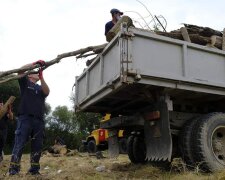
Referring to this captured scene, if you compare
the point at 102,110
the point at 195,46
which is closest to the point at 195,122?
the point at 195,46

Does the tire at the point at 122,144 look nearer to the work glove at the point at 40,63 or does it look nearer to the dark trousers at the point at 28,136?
the dark trousers at the point at 28,136

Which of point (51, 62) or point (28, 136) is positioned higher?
point (51, 62)

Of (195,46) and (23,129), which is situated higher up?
(195,46)

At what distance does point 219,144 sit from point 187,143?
0.58 meters

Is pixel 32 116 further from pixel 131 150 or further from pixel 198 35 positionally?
pixel 198 35

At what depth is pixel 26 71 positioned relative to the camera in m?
5.67

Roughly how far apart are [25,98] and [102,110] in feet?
6.03

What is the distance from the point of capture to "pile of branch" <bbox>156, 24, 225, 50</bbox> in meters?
5.82

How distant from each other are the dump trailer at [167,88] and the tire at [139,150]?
1.33m

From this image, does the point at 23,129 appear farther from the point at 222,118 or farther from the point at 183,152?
the point at 222,118

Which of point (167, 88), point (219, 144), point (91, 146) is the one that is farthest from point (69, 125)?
point (167, 88)

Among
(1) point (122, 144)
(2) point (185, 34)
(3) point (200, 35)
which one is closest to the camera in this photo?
(2) point (185, 34)

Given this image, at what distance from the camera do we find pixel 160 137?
5.28m

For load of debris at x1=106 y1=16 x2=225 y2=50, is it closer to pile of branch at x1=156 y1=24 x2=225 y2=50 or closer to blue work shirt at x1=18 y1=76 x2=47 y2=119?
pile of branch at x1=156 y1=24 x2=225 y2=50
